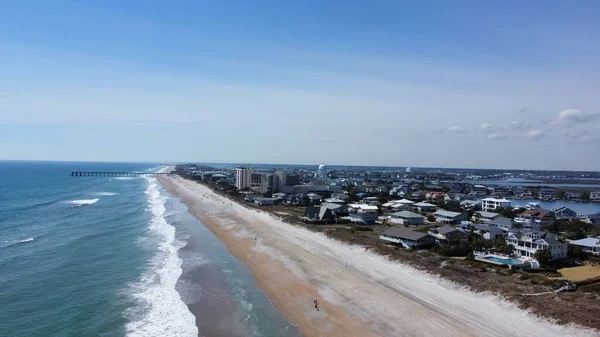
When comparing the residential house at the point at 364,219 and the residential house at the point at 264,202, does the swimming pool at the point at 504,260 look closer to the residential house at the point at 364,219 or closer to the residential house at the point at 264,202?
the residential house at the point at 364,219

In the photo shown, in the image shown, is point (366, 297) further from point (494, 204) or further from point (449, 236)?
point (494, 204)

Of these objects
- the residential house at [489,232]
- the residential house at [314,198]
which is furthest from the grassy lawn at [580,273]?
the residential house at [314,198]

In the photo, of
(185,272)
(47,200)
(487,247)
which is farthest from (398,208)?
(47,200)

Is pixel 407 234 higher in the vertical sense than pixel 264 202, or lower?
higher

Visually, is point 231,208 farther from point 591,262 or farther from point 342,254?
point 591,262

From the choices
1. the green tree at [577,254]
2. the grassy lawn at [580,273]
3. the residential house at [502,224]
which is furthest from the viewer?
the residential house at [502,224]

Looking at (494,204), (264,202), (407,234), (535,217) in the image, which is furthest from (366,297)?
(494,204)
